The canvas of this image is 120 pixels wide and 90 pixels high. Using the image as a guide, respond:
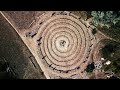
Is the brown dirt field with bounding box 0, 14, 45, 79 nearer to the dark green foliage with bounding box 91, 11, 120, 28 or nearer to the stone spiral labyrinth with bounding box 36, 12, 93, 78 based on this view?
the stone spiral labyrinth with bounding box 36, 12, 93, 78

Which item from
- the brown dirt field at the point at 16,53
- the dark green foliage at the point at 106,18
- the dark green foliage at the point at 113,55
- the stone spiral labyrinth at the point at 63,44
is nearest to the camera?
the dark green foliage at the point at 106,18

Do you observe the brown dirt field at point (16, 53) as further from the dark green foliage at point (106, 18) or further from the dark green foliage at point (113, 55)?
the dark green foliage at point (106, 18)

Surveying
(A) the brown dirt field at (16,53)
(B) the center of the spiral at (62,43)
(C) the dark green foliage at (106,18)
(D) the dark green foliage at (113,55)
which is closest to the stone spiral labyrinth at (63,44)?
(B) the center of the spiral at (62,43)

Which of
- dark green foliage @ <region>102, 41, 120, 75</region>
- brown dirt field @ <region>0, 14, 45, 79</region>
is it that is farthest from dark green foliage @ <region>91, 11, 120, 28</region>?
brown dirt field @ <region>0, 14, 45, 79</region>

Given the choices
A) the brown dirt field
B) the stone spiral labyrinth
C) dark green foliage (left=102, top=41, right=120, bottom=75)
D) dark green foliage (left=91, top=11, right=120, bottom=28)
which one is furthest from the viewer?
the stone spiral labyrinth
